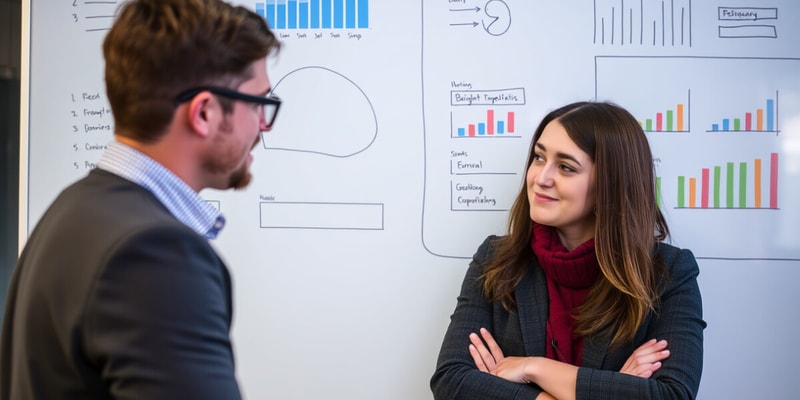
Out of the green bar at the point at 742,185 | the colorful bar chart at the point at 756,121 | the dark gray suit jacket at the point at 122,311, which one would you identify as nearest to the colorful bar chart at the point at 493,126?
the colorful bar chart at the point at 756,121

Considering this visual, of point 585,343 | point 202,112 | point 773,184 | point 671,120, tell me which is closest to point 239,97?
point 202,112

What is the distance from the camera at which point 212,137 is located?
39.0 inches

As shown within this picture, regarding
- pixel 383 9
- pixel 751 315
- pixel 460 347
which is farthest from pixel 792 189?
pixel 383 9

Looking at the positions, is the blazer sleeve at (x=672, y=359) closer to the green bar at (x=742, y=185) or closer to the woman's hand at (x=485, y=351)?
the woman's hand at (x=485, y=351)

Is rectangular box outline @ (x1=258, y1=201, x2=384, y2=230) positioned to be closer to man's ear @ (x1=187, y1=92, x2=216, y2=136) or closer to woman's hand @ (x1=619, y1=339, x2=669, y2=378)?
woman's hand @ (x1=619, y1=339, x2=669, y2=378)

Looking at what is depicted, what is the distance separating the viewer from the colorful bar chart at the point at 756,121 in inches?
85.1

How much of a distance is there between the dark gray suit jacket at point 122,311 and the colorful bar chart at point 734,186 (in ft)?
5.76

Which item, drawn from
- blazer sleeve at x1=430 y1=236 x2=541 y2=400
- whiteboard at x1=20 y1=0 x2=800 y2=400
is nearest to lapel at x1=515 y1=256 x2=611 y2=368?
blazer sleeve at x1=430 y1=236 x2=541 y2=400

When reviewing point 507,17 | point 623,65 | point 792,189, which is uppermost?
point 507,17

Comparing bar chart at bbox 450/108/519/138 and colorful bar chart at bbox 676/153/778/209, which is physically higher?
bar chart at bbox 450/108/519/138

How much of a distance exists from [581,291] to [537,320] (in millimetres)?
156

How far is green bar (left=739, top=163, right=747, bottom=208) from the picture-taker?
217cm

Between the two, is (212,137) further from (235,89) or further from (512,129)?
(512,129)

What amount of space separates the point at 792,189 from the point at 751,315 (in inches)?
16.9
